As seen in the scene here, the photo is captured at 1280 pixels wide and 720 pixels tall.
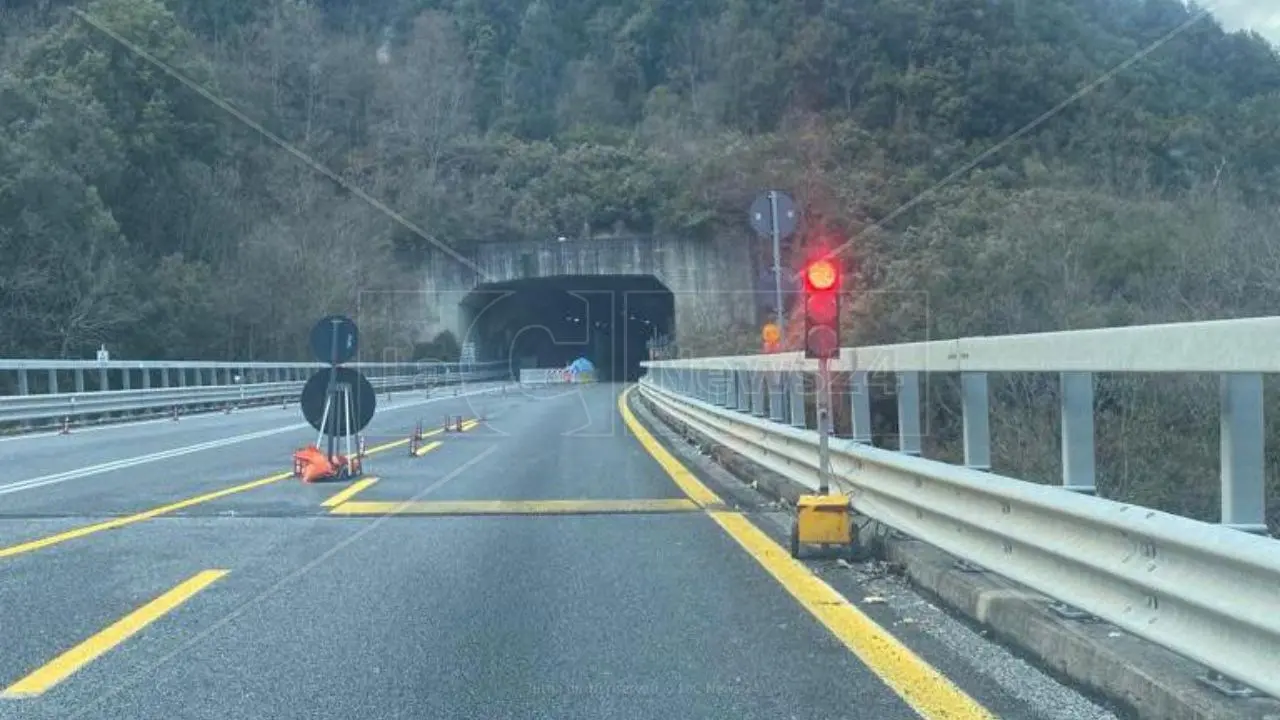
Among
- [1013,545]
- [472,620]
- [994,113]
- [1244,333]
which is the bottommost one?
[472,620]

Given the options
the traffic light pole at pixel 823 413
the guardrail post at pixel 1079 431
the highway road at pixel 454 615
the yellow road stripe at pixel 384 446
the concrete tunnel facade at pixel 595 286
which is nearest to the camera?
the highway road at pixel 454 615

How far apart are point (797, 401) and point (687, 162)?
55435 mm

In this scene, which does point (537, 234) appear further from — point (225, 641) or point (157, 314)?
point (225, 641)

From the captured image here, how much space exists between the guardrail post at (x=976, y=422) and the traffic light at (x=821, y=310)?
1.13m

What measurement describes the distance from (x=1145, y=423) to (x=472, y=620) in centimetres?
827

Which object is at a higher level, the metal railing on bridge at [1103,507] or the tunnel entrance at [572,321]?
the tunnel entrance at [572,321]

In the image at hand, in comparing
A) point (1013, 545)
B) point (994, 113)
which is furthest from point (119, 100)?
point (1013, 545)

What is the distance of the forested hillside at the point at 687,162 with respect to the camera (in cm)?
2756

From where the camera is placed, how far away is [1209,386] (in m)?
11.5

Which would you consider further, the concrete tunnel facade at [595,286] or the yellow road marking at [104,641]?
the concrete tunnel facade at [595,286]

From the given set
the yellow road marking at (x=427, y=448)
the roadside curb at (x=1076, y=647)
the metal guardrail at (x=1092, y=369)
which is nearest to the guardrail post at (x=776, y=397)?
the metal guardrail at (x=1092, y=369)

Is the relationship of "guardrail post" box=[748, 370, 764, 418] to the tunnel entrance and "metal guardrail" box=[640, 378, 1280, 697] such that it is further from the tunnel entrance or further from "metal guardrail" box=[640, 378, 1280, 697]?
the tunnel entrance

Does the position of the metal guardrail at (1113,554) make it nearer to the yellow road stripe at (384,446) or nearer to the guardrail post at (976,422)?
the guardrail post at (976,422)

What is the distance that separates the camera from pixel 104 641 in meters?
6.25
